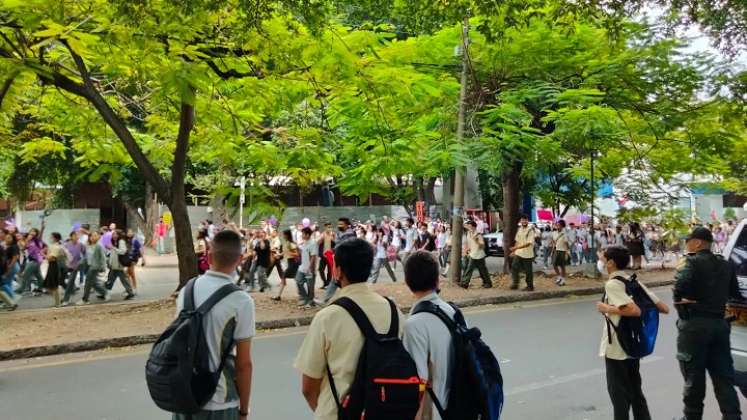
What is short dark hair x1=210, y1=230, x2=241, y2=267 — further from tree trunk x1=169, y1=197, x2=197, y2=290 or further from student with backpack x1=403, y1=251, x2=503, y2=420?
tree trunk x1=169, y1=197, x2=197, y2=290

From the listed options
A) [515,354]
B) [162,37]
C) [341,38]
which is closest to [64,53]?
[162,37]

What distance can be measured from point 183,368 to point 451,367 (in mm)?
1206

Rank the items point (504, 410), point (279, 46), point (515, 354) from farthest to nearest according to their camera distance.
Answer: point (279, 46)
point (515, 354)
point (504, 410)

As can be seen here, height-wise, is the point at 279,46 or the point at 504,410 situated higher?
the point at 279,46

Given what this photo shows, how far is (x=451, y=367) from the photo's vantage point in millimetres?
2744

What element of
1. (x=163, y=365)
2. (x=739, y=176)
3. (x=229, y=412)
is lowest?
(x=229, y=412)

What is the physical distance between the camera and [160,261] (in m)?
23.8

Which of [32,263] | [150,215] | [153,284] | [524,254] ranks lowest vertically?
[153,284]

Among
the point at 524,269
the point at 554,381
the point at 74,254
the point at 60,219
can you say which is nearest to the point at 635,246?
the point at 524,269

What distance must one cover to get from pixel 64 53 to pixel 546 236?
15.8 m

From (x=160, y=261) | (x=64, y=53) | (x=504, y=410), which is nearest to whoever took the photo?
(x=504, y=410)

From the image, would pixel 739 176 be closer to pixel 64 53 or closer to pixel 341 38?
pixel 341 38

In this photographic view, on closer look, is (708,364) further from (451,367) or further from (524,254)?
(524,254)

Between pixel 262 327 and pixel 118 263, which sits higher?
pixel 118 263
